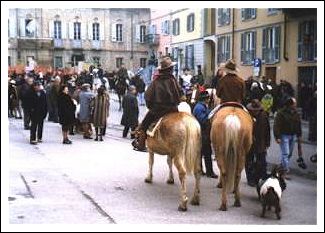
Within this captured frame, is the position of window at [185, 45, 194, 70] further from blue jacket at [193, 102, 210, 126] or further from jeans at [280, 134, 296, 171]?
jeans at [280, 134, 296, 171]

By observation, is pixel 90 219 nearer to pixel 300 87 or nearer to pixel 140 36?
pixel 140 36

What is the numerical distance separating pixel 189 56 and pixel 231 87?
304cm

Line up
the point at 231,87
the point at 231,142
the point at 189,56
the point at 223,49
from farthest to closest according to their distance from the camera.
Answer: the point at 189,56 < the point at 223,49 < the point at 231,87 < the point at 231,142

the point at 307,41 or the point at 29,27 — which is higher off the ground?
the point at 29,27

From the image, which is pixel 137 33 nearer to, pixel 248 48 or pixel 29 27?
pixel 248 48

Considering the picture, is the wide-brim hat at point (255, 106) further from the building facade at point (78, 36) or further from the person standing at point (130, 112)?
the person standing at point (130, 112)

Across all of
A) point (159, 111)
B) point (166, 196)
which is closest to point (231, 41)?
point (159, 111)

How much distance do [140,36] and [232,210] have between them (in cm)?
474

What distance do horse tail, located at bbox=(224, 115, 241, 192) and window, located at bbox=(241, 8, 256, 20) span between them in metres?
1.41

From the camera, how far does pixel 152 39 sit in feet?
36.9

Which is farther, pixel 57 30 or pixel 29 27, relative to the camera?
pixel 57 30

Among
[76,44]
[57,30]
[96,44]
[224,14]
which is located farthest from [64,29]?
[224,14]

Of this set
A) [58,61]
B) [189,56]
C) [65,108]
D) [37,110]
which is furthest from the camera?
[65,108]

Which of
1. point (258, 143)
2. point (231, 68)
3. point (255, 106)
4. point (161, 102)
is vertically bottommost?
point (258, 143)
